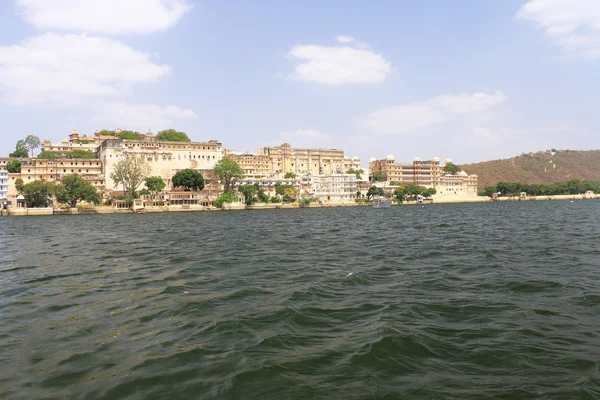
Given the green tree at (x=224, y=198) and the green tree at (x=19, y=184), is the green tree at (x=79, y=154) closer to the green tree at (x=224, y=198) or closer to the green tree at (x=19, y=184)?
the green tree at (x=19, y=184)

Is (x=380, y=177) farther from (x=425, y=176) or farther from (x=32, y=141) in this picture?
(x=32, y=141)

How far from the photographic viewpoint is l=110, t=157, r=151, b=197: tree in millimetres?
78625

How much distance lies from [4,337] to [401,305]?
7.53 meters

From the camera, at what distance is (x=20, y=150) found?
339ft

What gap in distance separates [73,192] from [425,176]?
10061cm

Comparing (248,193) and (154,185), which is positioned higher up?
(154,185)

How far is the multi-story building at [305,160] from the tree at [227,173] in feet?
96.6

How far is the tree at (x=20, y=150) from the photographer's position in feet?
338

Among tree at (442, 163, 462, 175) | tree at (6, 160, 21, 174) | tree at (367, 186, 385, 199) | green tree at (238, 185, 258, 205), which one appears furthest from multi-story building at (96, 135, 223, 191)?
tree at (442, 163, 462, 175)

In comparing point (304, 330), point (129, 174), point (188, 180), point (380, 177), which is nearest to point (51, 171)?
point (129, 174)

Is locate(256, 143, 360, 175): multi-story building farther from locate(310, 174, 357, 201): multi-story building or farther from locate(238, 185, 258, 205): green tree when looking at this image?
locate(238, 185, 258, 205): green tree

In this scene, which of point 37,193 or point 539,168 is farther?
point 539,168

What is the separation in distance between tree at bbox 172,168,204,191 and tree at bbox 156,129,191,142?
1165 inches

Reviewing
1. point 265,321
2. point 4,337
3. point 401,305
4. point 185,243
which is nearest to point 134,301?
point 4,337
